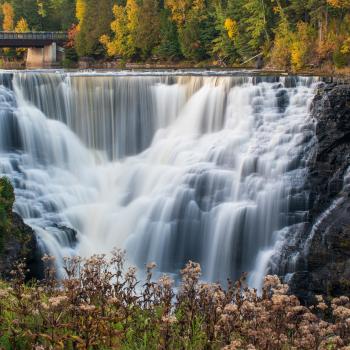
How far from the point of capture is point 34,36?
195 feet

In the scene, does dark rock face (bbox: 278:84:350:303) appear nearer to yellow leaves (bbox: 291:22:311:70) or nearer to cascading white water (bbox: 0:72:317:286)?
cascading white water (bbox: 0:72:317:286)

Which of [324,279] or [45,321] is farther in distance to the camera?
[324,279]

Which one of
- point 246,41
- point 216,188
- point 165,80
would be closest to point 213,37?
point 246,41

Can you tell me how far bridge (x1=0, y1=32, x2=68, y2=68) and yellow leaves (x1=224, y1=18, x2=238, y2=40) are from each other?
23.4m

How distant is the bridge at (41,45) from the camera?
57866 mm

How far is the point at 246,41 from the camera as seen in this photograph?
42.0 meters

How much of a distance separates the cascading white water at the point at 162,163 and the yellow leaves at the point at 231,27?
Answer: 66.8ft

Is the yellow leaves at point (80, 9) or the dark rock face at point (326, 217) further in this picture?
the yellow leaves at point (80, 9)

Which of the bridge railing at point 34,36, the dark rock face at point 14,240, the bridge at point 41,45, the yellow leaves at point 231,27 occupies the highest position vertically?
the yellow leaves at point 231,27

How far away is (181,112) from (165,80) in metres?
1.79

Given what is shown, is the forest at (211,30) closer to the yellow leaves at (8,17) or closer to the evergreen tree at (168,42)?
the evergreen tree at (168,42)

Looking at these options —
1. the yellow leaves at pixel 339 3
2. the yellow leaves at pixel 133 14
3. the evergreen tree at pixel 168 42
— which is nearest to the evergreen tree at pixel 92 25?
the yellow leaves at pixel 133 14

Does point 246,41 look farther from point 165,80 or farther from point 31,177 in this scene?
point 31,177

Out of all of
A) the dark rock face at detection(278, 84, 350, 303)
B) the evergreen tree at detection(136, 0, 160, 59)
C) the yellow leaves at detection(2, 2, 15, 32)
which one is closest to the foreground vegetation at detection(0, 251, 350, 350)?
the dark rock face at detection(278, 84, 350, 303)
